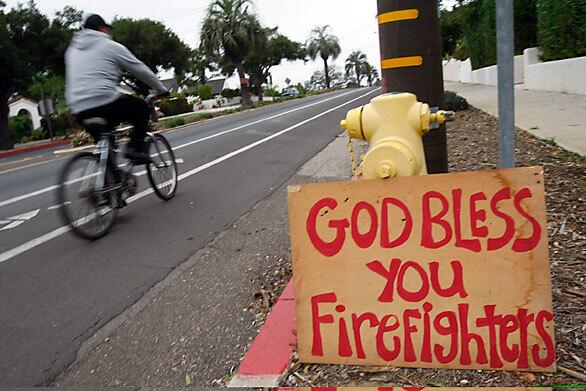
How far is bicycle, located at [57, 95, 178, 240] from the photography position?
453 centimetres

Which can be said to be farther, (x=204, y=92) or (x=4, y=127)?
(x=204, y=92)

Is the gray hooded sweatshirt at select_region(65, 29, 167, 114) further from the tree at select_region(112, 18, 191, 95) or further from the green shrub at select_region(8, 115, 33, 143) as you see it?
the tree at select_region(112, 18, 191, 95)

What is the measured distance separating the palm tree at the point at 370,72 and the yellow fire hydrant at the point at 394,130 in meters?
132

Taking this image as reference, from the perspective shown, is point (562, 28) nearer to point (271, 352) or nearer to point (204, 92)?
point (271, 352)

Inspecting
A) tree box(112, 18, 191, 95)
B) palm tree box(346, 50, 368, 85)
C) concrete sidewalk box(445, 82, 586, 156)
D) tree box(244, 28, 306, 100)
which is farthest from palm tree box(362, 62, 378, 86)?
concrete sidewalk box(445, 82, 586, 156)

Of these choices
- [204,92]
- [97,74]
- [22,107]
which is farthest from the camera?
[204,92]

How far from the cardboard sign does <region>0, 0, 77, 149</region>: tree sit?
2999 centimetres

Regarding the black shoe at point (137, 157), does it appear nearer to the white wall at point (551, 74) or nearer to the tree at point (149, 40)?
the white wall at point (551, 74)

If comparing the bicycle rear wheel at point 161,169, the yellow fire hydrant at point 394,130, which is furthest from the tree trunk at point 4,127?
the yellow fire hydrant at point 394,130

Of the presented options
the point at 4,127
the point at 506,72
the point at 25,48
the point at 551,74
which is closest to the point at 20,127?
the point at 25,48

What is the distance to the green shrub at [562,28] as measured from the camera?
38.7ft

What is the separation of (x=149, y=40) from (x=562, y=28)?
4800 centimetres

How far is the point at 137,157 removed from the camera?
5.40 meters

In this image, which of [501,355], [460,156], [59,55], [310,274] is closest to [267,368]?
[310,274]
